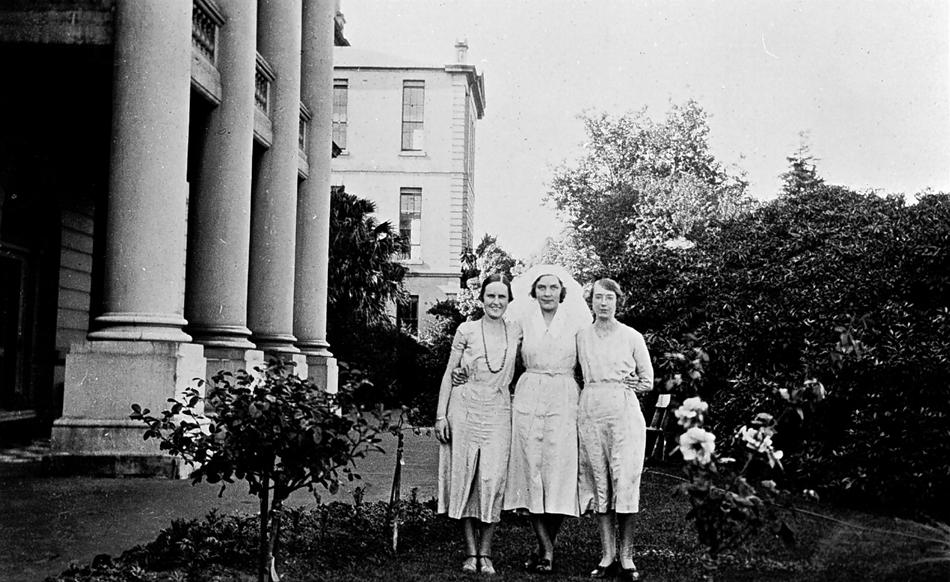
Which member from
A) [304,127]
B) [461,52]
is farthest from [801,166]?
[304,127]

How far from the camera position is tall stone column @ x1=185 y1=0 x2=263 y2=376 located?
40.4 feet

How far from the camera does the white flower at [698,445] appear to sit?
4.30 meters

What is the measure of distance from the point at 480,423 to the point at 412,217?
128ft

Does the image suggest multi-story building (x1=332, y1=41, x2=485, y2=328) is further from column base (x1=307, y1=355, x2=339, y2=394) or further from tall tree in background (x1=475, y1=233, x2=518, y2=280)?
column base (x1=307, y1=355, x2=339, y2=394)

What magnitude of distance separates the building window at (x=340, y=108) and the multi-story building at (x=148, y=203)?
25529mm

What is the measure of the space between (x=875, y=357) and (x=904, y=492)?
53.6 inches

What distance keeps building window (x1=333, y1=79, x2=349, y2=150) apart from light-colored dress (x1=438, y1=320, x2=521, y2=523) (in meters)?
39.1

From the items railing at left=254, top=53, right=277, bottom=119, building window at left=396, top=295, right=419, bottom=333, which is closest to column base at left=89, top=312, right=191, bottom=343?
railing at left=254, top=53, right=277, bottom=119

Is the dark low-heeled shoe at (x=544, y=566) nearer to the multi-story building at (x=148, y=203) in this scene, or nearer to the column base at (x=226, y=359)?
the multi-story building at (x=148, y=203)

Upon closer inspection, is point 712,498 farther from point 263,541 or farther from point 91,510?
point 91,510

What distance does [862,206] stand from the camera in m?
12.5

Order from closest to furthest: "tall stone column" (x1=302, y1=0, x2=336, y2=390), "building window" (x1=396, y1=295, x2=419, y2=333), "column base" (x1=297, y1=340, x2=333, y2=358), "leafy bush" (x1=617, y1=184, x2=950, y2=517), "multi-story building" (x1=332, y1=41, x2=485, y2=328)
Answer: "leafy bush" (x1=617, y1=184, x2=950, y2=517), "column base" (x1=297, y1=340, x2=333, y2=358), "tall stone column" (x1=302, y1=0, x2=336, y2=390), "building window" (x1=396, y1=295, x2=419, y2=333), "multi-story building" (x1=332, y1=41, x2=485, y2=328)

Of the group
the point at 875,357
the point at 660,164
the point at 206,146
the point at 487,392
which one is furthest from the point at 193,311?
the point at 660,164

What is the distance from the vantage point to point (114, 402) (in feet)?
30.8
